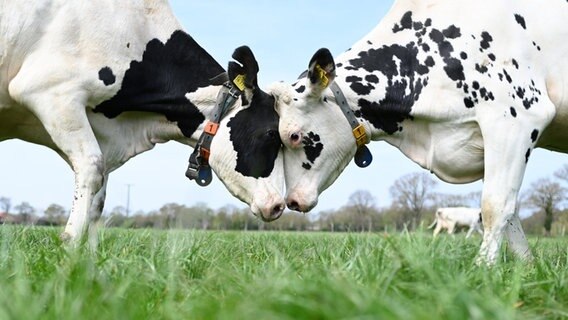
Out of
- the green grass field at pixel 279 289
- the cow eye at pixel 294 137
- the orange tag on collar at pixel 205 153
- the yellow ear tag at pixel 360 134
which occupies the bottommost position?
the green grass field at pixel 279 289

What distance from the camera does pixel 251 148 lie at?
24.7ft

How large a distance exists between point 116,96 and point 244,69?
1.37m

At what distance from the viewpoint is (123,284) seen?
281 cm

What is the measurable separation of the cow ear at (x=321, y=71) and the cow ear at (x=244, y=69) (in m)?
0.59

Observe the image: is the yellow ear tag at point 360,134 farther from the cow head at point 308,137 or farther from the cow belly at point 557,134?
the cow belly at point 557,134

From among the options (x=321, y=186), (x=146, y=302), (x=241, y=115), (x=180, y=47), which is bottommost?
(x=146, y=302)

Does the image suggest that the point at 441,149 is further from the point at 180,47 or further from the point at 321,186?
the point at 180,47

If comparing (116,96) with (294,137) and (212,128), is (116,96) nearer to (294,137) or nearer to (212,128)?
(212,128)

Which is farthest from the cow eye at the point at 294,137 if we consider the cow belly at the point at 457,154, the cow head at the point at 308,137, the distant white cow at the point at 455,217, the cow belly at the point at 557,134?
the distant white cow at the point at 455,217

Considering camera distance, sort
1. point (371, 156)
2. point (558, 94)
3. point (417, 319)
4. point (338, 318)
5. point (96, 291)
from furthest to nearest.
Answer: point (371, 156), point (558, 94), point (96, 291), point (338, 318), point (417, 319)

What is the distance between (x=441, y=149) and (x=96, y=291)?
5252 millimetres

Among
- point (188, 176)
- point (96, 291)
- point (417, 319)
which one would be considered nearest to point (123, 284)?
point (96, 291)

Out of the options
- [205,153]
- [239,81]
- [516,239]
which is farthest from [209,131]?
[516,239]

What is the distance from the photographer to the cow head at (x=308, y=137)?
24.6 feet
